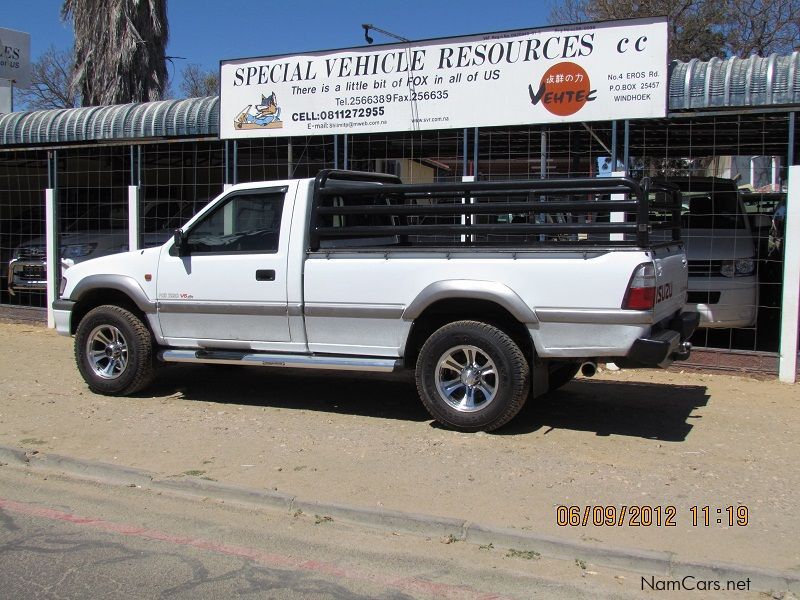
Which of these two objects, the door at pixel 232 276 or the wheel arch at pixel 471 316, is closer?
the wheel arch at pixel 471 316

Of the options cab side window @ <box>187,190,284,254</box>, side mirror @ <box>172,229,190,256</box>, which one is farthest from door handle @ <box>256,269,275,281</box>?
side mirror @ <box>172,229,190,256</box>

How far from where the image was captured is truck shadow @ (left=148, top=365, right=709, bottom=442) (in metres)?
6.74

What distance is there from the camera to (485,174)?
1394 cm

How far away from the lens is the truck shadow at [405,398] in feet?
22.1

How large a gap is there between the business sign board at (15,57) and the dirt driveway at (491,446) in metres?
11.4

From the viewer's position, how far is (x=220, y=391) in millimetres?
8242

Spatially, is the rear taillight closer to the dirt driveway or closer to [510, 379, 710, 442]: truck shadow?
the dirt driveway

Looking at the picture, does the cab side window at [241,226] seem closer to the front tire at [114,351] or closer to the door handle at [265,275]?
the door handle at [265,275]

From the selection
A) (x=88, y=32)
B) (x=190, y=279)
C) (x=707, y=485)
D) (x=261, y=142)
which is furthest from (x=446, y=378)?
(x=88, y=32)

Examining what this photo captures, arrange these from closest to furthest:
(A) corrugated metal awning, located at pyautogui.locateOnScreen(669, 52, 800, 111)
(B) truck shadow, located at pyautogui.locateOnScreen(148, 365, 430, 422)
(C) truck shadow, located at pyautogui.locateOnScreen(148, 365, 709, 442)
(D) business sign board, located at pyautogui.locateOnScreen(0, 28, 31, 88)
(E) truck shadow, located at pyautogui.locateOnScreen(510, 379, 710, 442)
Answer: (E) truck shadow, located at pyautogui.locateOnScreen(510, 379, 710, 442)
(C) truck shadow, located at pyautogui.locateOnScreen(148, 365, 709, 442)
(B) truck shadow, located at pyautogui.locateOnScreen(148, 365, 430, 422)
(A) corrugated metal awning, located at pyautogui.locateOnScreen(669, 52, 800, 111)
(D) business sign board, located at pyautogui.locateOnScreen(0, 28, 31, 88)

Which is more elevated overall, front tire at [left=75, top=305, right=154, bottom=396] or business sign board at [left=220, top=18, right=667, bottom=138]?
business sign board at [left=220, top=18, right=667, bottom=138]

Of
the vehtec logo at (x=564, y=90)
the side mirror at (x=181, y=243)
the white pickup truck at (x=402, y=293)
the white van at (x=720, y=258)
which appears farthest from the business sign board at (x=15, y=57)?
the white van at (x=720, y=258)

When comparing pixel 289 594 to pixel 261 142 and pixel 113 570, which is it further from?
pixel 261 142

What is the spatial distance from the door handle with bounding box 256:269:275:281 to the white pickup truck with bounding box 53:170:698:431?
0.01 m
